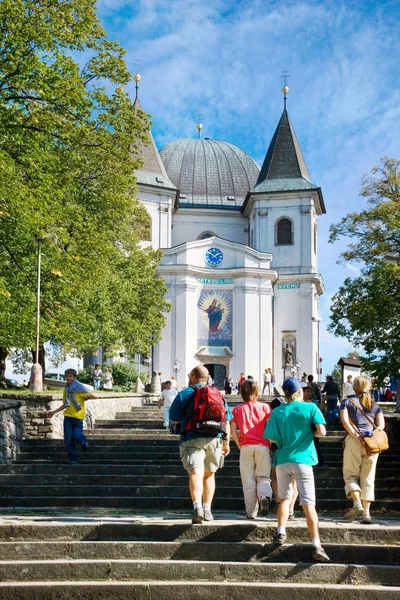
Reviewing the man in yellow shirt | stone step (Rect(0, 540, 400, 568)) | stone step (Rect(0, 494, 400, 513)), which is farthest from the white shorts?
the man in yellow shirt

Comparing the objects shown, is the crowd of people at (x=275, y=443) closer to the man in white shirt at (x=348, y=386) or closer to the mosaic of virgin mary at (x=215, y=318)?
the man in white shirt at (x=348, y=386)

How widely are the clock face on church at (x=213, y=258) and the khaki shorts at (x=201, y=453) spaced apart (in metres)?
44.1

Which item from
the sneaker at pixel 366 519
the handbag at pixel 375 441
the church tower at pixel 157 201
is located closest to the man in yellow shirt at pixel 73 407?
the handbag at pixel 375 441

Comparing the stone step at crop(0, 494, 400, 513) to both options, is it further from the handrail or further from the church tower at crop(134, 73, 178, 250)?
the church tower at crop(134, 73, 178, 250)

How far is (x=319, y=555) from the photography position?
7.48 metres

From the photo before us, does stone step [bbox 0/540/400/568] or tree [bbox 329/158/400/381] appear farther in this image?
Result: tree [bbox 329/158/400/381]

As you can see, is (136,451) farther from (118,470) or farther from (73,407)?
(73,407)

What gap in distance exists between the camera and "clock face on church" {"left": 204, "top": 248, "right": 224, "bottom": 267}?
52.8 m

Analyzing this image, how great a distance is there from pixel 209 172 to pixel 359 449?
56115 millimetres

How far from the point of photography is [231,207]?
203 feet

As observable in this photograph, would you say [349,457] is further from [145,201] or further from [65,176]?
[145,201]

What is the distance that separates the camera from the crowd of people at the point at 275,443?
7840mm

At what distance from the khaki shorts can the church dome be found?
53209 millimetres

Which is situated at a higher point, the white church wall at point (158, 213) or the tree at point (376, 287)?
the white church wall at point (158, 213)
